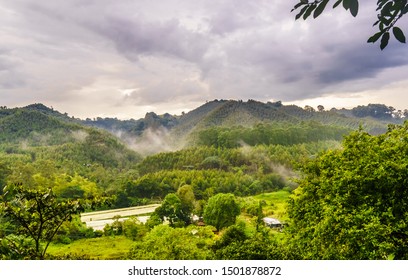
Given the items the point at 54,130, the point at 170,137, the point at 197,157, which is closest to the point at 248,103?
the point at 170,137

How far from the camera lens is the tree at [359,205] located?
16.8 ft

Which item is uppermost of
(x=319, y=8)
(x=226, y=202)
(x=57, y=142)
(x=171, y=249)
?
(x=57, y=142)

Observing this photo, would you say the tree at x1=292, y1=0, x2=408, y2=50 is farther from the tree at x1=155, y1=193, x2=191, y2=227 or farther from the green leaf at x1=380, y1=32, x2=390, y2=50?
the tree at x1=155, y1=193, x2=191, y2=227

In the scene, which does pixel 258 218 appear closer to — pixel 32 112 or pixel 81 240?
pixel 81 240

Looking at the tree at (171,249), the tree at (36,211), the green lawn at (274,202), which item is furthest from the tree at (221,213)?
the tree at (36,211)

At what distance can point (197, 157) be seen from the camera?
122 feet

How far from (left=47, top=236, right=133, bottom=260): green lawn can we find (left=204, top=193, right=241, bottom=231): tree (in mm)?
3988

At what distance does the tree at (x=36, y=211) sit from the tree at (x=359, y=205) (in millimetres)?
3778

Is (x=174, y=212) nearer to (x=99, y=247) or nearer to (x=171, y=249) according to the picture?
(x=99, y=247)

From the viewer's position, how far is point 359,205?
5867 mm

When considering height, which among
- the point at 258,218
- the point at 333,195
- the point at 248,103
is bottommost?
the point at 258,218

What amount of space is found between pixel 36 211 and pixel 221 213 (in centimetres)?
1466

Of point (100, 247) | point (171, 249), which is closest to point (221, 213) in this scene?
point (100, 247)
